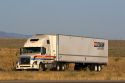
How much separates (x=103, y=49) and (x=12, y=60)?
13.1 m

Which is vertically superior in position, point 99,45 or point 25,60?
point 99,45

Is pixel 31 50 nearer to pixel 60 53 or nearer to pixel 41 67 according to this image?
pixel 41 67

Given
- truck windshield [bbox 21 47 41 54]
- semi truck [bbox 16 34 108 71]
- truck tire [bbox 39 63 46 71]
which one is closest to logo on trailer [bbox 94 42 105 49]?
semi truck [bbox 16 34 108 71]

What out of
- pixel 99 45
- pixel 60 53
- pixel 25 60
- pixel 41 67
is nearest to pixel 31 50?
pixel 25 60

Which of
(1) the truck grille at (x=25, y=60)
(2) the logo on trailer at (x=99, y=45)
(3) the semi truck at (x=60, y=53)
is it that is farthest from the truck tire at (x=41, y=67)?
(2) the logo on trailer at (x=99, y=45)

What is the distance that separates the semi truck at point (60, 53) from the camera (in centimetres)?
5106

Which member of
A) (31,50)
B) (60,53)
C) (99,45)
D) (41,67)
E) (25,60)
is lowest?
(41,67)

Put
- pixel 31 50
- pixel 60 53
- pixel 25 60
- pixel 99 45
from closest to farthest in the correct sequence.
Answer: pixel 25 60 → pixel 31 50 → pixel 60 53 → pixel 99 45

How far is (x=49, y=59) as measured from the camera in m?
52.4

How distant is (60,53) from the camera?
53094 mm

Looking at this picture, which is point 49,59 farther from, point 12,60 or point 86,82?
point 86,82

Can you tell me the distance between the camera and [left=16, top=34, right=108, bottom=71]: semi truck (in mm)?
51062

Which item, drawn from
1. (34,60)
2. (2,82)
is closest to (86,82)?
(2,82)

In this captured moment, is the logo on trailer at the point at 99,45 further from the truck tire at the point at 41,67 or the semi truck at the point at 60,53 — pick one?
the truck tire at the point at 41,67
